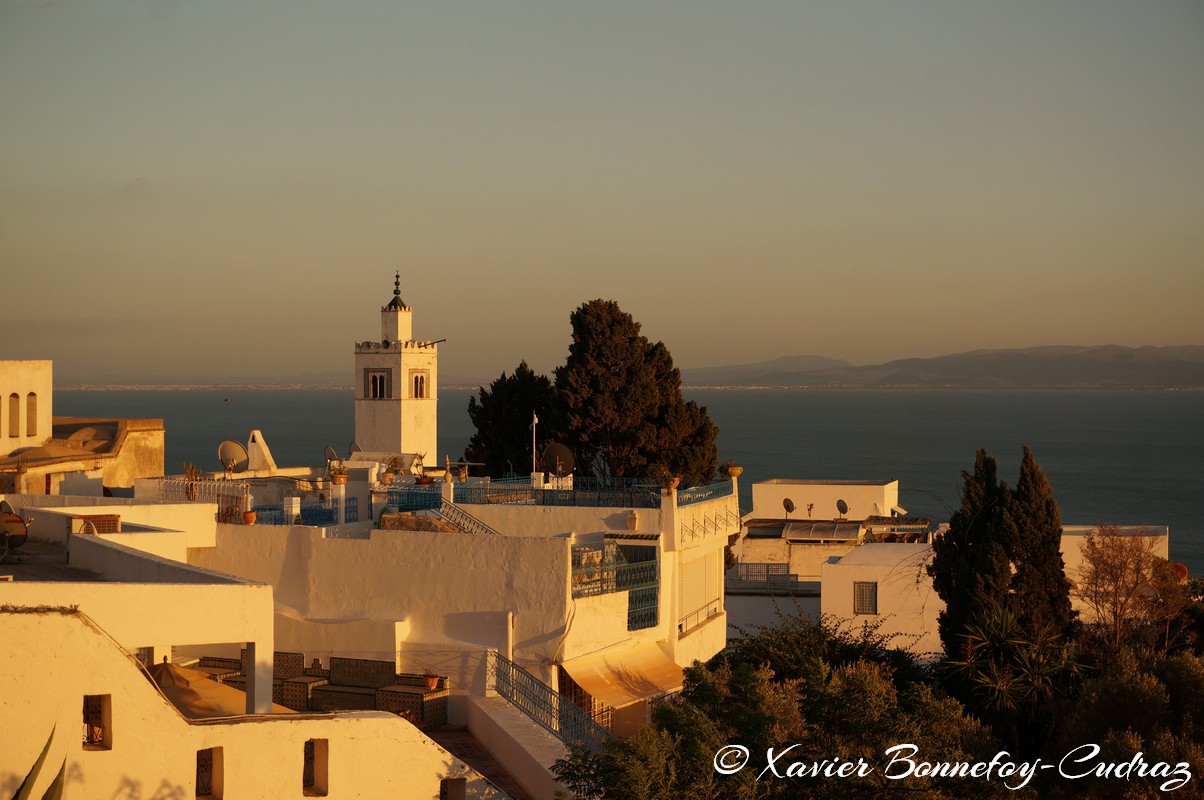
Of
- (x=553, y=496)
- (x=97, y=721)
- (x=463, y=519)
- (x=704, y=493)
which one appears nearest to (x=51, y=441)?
(x=553, y=496)

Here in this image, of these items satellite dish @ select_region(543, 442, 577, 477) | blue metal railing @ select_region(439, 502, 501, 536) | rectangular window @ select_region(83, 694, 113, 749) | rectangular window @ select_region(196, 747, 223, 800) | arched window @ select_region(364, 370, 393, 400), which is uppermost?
arched window @ select_region(364, 370, 393, 400)

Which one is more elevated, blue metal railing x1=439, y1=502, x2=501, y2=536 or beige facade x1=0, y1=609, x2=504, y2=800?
blue metal railing x1=439, y1=502, x2=501, y2=536

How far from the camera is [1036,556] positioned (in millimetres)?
21062

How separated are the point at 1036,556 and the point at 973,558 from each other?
0.88 meters

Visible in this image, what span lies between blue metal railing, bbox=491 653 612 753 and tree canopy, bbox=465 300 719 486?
17312 mm

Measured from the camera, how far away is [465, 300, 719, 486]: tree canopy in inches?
1447

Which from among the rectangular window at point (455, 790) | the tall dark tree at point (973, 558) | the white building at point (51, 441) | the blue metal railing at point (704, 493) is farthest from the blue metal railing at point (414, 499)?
the rectangular window at point (455, 790)

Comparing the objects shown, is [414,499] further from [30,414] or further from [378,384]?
[378,384]

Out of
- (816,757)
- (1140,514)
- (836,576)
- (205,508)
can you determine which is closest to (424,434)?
(836,576)

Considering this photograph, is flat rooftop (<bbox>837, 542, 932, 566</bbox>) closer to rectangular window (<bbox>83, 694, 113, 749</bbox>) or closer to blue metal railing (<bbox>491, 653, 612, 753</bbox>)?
blue metal railing (<bbox>491, 653, 612, 753</bbox>)

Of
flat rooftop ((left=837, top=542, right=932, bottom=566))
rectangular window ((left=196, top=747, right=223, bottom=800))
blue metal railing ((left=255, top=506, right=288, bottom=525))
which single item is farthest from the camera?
flat rooftop ((left=837, top=542, right=932, bottom=566))

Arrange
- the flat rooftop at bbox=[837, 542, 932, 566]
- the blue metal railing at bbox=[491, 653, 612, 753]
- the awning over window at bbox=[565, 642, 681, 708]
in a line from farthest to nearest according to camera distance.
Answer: the flat rooftop at bbox=[837, 542, 932, 566]
the awning over window at bbox=[565, 642, 681, 708]
the blue metal railing at bbox=[491, 653, 612, 753]

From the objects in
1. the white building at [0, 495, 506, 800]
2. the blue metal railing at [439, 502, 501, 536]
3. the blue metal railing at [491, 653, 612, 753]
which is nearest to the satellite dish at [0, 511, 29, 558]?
the white building at [0, 495, 506, 800]

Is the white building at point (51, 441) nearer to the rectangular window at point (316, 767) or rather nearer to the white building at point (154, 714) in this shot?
the white building at point (154, 714)
